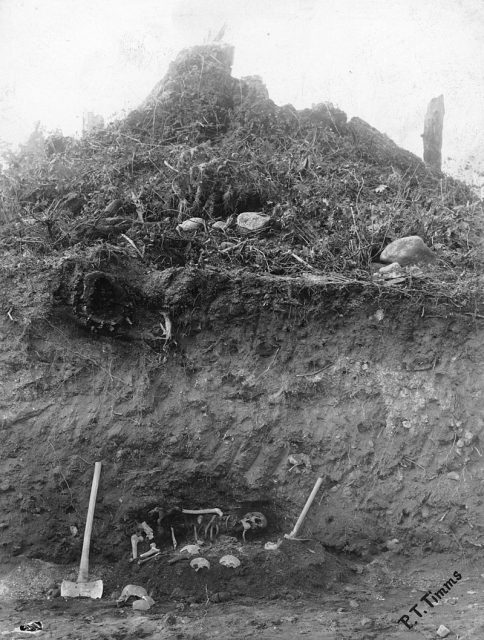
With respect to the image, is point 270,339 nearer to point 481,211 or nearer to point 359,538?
point 359,538

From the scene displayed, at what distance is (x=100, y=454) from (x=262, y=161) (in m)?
4.21

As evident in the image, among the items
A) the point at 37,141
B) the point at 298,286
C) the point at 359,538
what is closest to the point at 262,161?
the point at 298,286

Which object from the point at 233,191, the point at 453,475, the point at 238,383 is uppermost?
the point at 233,191

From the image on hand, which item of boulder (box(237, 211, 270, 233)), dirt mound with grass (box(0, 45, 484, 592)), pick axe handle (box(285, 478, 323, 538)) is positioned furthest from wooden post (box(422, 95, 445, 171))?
pick axe handle (box(285, 478, 323, 538))

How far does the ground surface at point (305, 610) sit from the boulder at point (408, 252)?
279 cm

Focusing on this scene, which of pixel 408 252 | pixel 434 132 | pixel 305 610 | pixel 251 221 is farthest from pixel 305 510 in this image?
pixel 434 132

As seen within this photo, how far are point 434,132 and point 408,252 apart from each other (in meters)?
4.36

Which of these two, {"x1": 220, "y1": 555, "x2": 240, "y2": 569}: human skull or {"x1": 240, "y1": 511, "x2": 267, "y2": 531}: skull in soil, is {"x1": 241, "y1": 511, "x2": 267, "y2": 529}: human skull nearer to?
{"x1": 240, "y1": 511, "x2": 267, "y2": 531}: skull in soil

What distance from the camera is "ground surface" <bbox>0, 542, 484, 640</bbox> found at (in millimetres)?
3449

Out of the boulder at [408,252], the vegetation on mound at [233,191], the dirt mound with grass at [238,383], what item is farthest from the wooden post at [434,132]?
the boulder at [408,252]

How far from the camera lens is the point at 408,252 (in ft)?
18.6

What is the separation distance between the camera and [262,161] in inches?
279

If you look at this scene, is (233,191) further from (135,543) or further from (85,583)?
(85,583)

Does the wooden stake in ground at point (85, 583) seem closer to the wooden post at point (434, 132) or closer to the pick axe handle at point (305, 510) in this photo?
the pick axe handle at point (305, 510)
